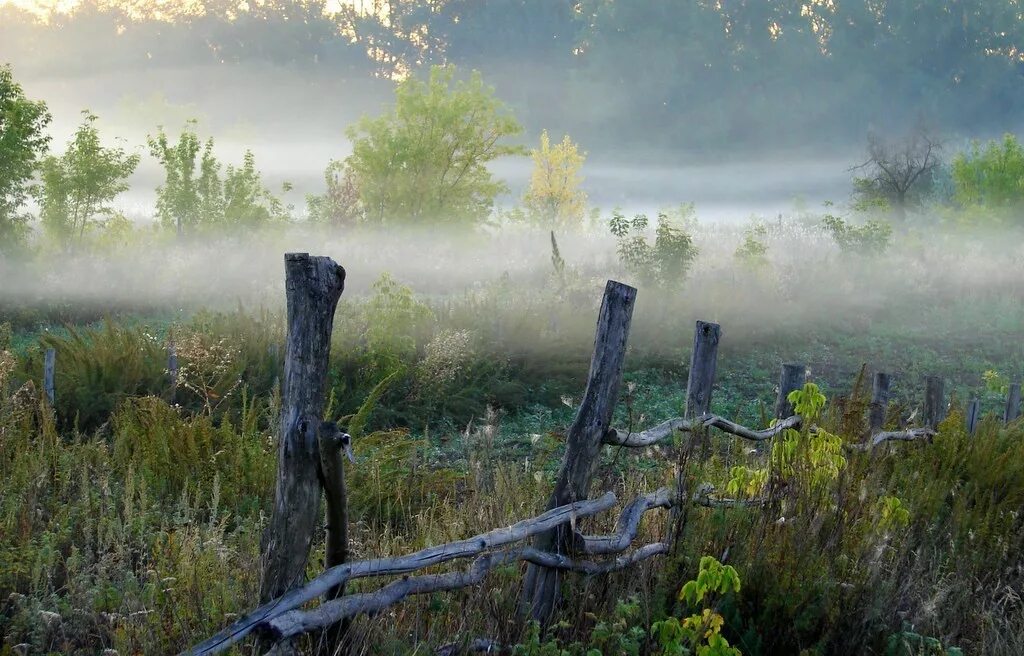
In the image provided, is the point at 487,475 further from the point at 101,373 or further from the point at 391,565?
the point at 101,373

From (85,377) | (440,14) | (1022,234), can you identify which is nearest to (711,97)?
(440,14)

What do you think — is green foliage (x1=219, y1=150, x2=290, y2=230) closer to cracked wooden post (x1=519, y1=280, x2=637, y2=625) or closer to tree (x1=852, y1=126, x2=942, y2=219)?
tree (x1=852, y1=126, x2=942, y2=219)

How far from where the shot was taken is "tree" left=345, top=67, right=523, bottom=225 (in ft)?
72.7

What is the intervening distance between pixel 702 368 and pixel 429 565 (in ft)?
8.41

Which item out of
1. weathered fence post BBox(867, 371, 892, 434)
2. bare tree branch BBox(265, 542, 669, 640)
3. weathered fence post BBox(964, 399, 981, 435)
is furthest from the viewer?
weathered fence post BBox(964, 399, 981, 435)

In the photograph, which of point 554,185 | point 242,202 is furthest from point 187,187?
point 554,185

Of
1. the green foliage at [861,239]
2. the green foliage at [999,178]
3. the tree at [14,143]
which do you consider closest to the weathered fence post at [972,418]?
the green foliage at [861,239]

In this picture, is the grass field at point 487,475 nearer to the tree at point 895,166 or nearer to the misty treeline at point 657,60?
the tree at point 895,166

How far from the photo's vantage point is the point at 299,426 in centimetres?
314

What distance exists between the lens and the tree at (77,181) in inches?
755

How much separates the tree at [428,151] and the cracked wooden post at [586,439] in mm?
18327

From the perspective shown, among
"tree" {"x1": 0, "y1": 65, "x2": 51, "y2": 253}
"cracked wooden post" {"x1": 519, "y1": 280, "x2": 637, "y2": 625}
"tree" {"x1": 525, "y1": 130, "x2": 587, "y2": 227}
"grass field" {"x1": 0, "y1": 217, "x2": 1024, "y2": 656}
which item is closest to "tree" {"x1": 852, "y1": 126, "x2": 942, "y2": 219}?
"tree" {"x1": 525, "y1": 130, "x2": 587, "y2": 227}

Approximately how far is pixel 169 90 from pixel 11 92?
168 feet

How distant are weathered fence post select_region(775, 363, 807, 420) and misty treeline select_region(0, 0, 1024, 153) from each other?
58.3 m
